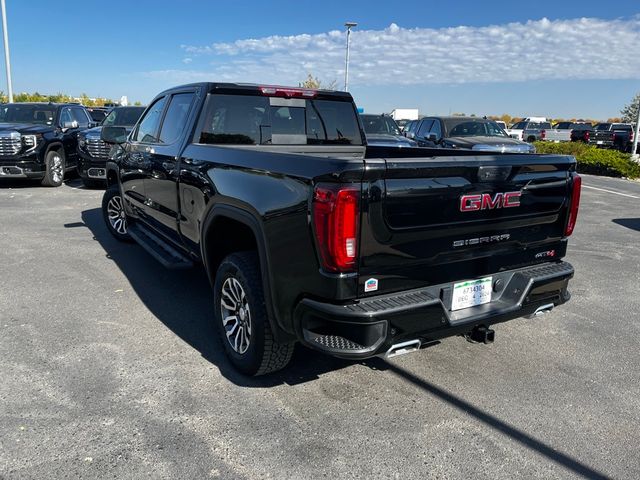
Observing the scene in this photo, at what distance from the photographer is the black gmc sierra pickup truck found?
2545 millimetres

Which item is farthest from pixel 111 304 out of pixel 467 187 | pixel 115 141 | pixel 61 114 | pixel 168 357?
Answer: pixel 61 114

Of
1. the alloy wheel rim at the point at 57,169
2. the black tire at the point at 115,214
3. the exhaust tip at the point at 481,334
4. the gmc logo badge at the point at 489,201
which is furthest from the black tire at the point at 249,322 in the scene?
the alloy wheel rim at the point at 57,169

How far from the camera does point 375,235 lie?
257 cm

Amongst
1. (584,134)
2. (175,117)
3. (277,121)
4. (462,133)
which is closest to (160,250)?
(175,117)

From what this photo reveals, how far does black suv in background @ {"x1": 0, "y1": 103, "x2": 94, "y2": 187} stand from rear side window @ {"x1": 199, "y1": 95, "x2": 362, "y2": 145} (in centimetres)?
872

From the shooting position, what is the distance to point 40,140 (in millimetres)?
11312

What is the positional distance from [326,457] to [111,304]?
9.62 ft

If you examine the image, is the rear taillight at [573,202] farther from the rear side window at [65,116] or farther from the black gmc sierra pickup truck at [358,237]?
the rear side window at [65,116]

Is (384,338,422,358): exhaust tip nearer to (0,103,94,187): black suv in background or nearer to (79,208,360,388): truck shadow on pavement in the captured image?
(79,208,360,388): truck shadow on pavement

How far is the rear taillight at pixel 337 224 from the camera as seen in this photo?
245 centimetres

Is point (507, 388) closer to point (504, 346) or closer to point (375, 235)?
point (504, 346)

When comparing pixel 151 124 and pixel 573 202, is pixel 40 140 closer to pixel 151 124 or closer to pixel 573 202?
pixel 151 124

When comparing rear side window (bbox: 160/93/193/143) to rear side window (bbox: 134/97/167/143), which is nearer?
rear side window (bbox: 160/93/193/143)

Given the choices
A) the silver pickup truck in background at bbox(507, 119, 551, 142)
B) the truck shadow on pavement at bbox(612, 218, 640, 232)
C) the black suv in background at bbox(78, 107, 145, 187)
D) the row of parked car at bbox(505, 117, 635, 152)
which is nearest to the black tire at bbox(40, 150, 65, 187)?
the black suv in background at bbox(78, 107, 145, 187)
